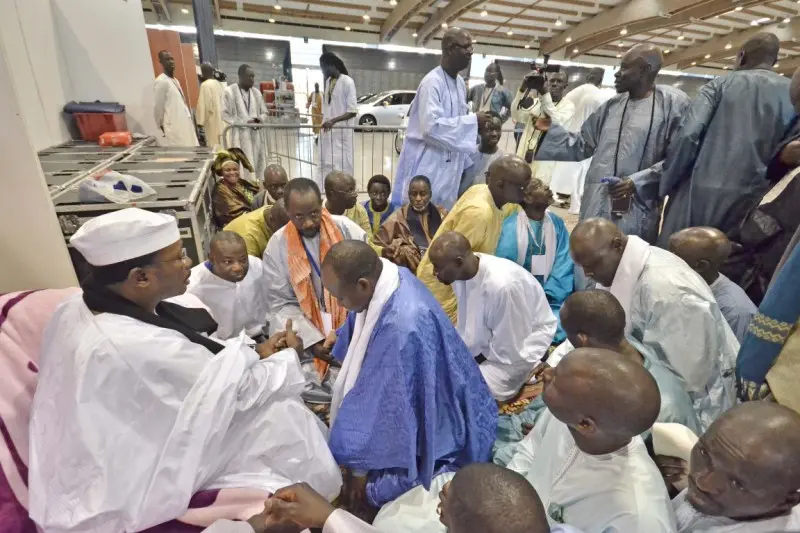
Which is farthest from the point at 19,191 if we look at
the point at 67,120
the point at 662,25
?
the point at 662,25

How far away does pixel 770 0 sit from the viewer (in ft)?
35.0

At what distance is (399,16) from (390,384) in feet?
49.6

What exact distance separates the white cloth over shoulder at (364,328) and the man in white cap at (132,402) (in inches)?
14.0

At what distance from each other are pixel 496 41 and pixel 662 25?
22.4ft

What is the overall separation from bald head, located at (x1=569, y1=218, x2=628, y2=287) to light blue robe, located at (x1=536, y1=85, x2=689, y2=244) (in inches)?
44.7

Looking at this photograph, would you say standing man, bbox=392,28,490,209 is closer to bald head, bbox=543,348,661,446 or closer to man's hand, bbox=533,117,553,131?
man's hand, bbox=533,117,553,131

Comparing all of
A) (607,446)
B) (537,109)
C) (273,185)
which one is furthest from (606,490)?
(537,109)

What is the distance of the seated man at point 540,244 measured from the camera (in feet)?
10.3

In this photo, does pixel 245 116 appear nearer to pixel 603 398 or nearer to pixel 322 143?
pixel 322 143

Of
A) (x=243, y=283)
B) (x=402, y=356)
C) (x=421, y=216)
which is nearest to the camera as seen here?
(x=402, y=356)

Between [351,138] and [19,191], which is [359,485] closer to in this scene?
[19,191]

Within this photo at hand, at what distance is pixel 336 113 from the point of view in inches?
233

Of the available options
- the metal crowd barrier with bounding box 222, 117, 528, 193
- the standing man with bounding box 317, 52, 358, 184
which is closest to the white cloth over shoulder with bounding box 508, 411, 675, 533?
the metal crowd barrier with bounding box 222, 117, 528, 193

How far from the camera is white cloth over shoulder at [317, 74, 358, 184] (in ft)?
19.0
